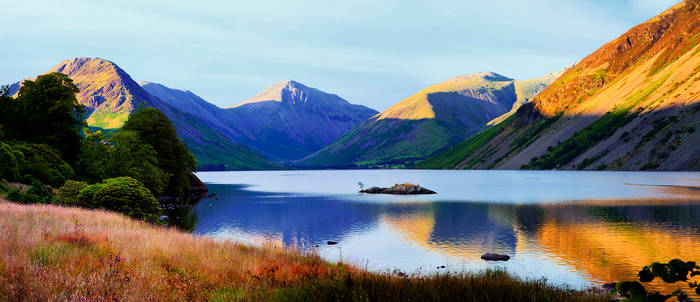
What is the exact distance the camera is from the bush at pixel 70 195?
37.9 m

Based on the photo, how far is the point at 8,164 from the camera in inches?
1666

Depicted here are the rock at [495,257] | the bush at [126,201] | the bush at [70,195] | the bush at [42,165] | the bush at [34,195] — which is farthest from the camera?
the bush at [42,165]

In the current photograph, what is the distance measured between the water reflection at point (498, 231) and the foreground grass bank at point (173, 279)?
17089 mm

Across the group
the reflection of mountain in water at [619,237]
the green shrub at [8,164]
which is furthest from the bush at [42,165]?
the reflection of mountain in water at [619,237]

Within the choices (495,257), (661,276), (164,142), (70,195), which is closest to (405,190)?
(164,142)

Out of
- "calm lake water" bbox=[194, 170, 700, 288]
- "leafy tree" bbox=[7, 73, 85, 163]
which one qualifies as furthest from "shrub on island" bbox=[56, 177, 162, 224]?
"leafy tree" bbox=[7, 73, 85, 163]

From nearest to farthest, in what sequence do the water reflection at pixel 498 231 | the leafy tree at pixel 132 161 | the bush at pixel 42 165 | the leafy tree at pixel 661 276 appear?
the leafy tree at pixel 661 276, the water reflection at pixel 498 231, the bush at pixel 42 165, the leafy tree at pixel 132 161

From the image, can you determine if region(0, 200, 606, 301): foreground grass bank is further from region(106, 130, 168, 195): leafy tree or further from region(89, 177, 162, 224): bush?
region(106, 130, 168, 195): leafy tree

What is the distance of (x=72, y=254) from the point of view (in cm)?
1439

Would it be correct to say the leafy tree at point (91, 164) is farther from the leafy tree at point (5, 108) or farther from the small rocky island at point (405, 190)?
the small rocky island at point (405, 190)

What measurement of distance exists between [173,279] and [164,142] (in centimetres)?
7596

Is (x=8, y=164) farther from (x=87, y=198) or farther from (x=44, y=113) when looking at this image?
(x=44, y=113)

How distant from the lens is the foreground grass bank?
1023cm

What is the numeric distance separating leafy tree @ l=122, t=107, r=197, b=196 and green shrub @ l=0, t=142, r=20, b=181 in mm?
33857
